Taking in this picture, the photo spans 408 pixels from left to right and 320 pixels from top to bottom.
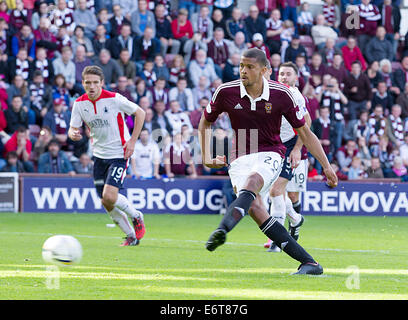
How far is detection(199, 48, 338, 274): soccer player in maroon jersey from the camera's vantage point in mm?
7926

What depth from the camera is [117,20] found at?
68.3 ft

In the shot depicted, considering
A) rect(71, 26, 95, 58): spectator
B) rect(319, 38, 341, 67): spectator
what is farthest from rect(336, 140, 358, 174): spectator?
rect(71, 26, 95, 58): spectator

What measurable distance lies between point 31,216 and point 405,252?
8.51 meters

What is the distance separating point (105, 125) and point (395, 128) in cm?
1185

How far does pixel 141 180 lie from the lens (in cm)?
1878

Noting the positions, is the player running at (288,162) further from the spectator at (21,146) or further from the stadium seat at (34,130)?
the stadium seat at (34,130)

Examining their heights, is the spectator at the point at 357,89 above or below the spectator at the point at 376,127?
above

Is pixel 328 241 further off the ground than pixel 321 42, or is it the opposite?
pixel 321 42

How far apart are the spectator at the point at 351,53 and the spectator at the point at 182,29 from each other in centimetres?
422

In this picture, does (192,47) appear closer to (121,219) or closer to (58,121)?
(58,121)

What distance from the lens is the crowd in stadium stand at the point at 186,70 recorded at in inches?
745

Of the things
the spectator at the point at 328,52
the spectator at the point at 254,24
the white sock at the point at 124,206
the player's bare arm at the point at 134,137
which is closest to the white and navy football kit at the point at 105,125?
the player's bare arm at the point at 134,137

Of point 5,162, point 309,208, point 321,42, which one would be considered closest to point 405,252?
point 309,208
